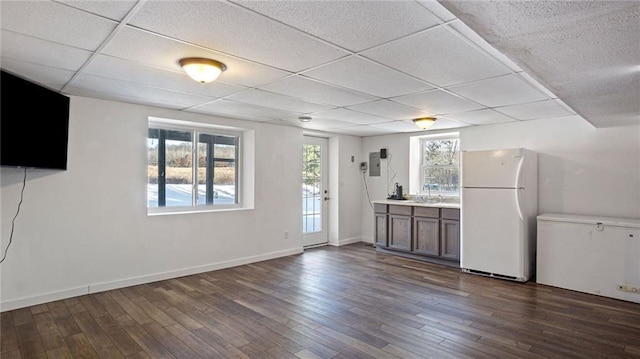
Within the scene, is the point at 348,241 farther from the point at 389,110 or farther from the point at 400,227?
the point at 389,110

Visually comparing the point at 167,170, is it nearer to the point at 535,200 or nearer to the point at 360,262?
the point at 360,262

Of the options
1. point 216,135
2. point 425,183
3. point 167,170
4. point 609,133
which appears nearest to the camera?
point 609,133

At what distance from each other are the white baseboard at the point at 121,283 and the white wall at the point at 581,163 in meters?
4.00

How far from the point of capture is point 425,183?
637cm

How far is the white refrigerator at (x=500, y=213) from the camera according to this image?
4387 millimetres

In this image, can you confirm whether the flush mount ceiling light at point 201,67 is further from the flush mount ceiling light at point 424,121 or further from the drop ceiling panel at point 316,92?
the flush mount ceiling light at point 424,121

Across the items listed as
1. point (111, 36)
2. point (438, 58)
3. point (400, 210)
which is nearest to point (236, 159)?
point (400, 210)

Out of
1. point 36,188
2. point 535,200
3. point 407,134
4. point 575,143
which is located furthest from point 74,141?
point 575,143


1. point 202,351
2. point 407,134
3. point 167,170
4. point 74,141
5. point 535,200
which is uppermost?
point 407,134

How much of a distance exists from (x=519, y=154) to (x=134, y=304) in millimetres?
4737

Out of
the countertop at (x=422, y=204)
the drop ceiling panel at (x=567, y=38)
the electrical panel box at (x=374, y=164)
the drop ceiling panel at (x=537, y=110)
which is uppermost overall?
the drop ceiling panel at (x=537, y=110)

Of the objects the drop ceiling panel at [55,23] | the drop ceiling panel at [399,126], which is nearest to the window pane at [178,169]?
the drop ceiling panel at [55,23]

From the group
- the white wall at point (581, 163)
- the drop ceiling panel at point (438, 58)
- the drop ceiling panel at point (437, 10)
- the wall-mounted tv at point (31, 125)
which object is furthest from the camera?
the white wall at point (581, 163)

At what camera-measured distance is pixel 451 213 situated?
204 inches
